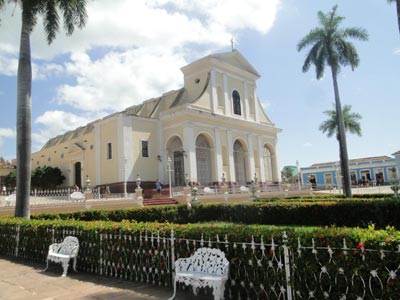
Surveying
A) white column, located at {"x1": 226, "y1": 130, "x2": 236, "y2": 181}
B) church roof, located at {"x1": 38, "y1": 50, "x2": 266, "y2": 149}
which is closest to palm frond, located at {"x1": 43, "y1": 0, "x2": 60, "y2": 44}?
church roof, located at {"x1": 38, "y1": 50, "x2": 266, "y2": 149}

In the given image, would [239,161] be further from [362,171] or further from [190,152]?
[362,171]

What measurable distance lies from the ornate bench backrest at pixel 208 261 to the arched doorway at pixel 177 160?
22.7 metres

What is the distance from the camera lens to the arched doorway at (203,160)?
28562 millimetres

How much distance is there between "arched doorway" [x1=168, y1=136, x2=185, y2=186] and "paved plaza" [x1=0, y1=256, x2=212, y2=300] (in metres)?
20.9

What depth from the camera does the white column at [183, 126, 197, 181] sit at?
26406 mm

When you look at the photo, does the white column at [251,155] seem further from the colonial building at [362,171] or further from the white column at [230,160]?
the colonial building at [362,171]

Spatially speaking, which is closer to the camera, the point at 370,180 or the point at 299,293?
the point at 299,293

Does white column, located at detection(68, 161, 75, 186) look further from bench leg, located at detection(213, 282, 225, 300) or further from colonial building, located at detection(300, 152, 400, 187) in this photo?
colonial building, located at detection(300, 152, 400, 187)

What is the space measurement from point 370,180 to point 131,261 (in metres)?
56.9

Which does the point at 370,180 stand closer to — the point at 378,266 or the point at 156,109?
the point at 156,109

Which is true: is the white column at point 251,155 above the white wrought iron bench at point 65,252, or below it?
above

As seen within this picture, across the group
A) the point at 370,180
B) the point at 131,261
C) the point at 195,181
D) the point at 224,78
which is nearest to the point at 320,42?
the point at 224,78

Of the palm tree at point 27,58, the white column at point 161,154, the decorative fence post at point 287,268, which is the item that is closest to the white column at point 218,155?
the white column at point 161,154

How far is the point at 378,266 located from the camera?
350cm
